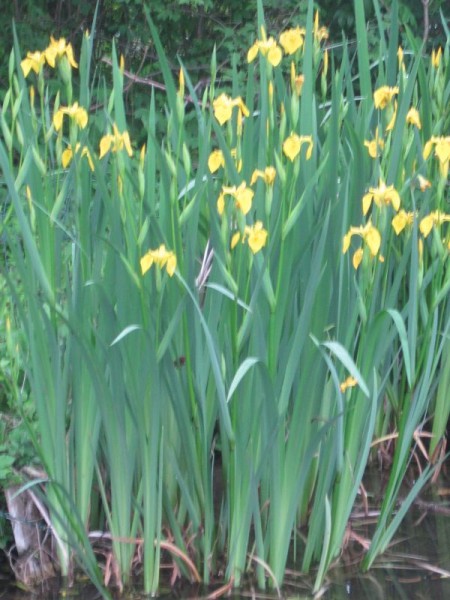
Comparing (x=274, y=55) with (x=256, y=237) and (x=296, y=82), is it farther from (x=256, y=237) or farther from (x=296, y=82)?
(x=256, y=237)

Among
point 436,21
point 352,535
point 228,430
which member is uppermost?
point 436,21

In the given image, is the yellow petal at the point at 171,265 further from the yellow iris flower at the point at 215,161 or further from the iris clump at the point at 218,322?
the yellow iris flower at the point at 215,161

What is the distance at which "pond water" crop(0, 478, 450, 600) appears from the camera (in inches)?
75.7

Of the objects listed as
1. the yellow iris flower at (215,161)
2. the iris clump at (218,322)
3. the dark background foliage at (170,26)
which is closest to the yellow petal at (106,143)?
the iris clump at (218,322)

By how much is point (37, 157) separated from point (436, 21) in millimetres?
3742

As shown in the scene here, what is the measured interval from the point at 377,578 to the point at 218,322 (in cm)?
71

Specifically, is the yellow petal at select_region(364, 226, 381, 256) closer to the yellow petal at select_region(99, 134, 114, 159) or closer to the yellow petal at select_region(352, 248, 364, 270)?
the yellow petal at select_region(352, 248, 364, 270)

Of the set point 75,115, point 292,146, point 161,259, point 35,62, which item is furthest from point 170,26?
point 161,259

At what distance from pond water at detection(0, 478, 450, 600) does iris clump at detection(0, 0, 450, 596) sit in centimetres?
4

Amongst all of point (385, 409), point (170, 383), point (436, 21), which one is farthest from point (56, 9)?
point (170, 383)

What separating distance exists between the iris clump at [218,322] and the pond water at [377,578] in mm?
40

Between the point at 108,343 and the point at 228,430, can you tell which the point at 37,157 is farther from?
the point at 228,430

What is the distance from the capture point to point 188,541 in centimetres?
196

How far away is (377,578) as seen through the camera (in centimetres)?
Result: 200
